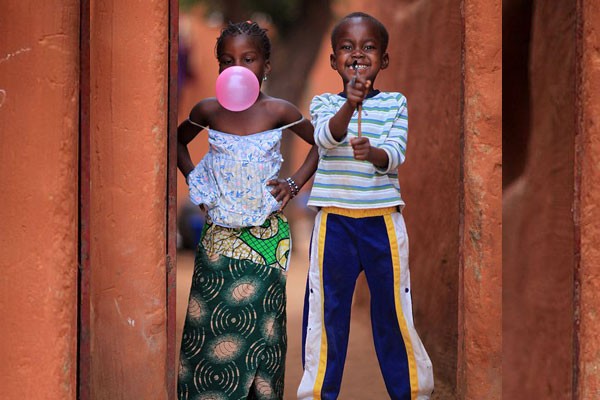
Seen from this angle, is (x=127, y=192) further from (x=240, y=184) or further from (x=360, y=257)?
(x=360, y=257)

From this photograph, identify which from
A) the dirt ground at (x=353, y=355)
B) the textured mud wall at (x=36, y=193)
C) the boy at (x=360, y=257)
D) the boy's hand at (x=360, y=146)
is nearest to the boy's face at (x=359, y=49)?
the boy at (x=360, y=257)

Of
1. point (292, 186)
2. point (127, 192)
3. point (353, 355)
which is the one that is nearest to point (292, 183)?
point (292, 186)

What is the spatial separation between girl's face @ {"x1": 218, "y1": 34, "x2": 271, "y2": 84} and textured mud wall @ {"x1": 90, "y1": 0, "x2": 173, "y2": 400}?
490 millimetres

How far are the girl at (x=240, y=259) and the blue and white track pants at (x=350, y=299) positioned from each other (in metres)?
0.20

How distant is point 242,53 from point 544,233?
51.8 inches

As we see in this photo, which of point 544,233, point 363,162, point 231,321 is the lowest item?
point 231,321

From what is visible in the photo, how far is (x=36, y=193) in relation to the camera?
276 centimetres

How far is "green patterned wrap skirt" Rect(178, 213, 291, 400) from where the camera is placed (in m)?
3.59

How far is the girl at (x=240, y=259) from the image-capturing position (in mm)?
3555

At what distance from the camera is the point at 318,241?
352 centimetres

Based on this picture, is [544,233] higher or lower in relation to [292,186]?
lower

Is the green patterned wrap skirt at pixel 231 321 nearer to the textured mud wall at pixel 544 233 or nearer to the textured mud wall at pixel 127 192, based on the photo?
the textured mud wall at pixel 127 192

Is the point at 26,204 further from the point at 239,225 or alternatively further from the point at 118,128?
the point at 239,225

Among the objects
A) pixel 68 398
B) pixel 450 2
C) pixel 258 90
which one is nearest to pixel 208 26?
pixel 450 2
